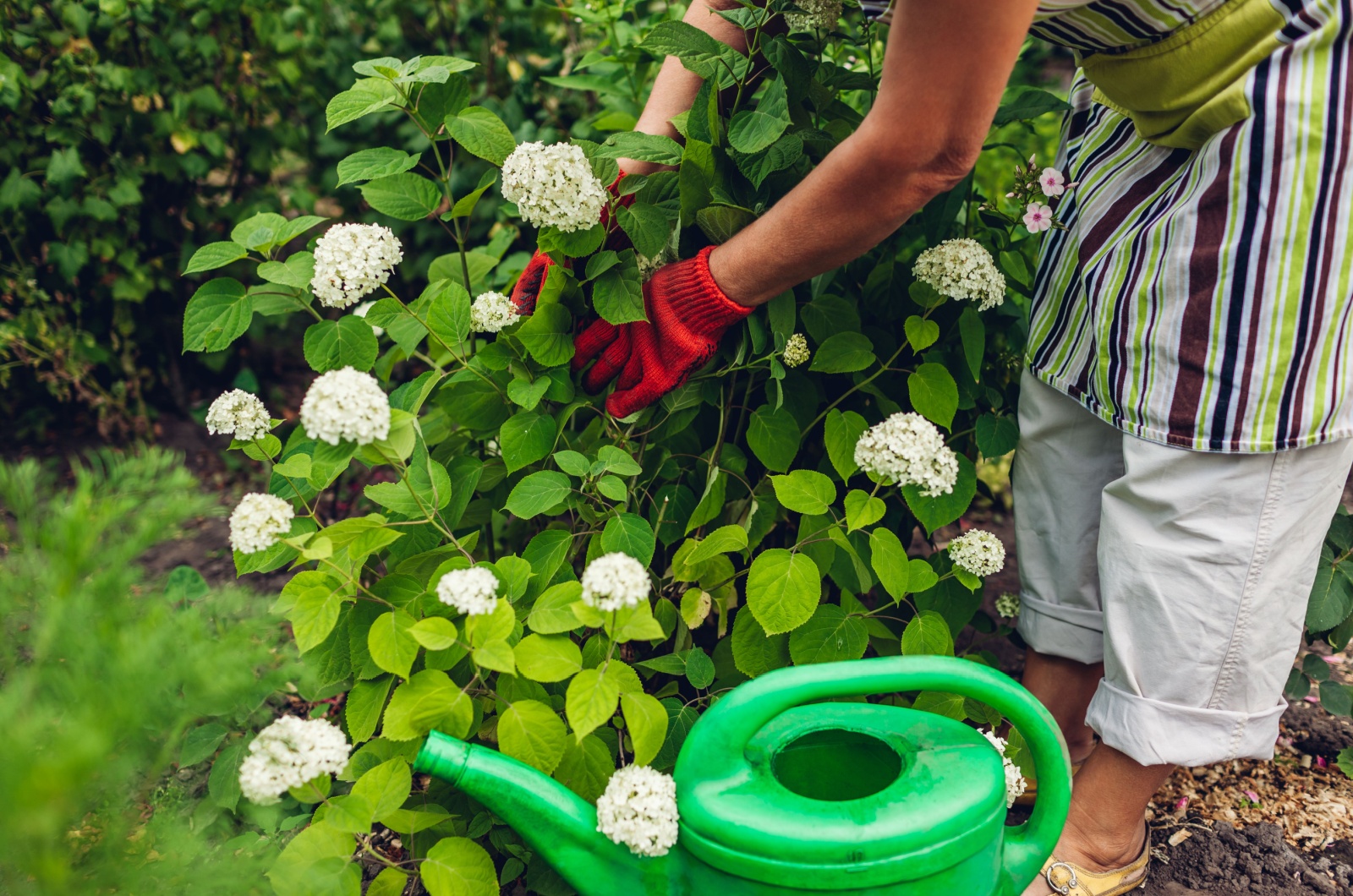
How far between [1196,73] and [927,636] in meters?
0.82

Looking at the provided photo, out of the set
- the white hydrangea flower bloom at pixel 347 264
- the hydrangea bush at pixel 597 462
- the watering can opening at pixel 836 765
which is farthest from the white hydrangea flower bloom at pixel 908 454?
the white hydrangea flower bloom at pixel 347 264

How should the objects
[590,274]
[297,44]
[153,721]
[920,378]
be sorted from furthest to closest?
[297,44] → [920,378] → [590,274] → [153,721]

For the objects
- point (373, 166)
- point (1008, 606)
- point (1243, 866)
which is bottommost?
point (1243, 866)

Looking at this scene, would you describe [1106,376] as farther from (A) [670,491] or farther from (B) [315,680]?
(B) [315,680]

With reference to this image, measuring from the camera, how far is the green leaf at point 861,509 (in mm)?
1288

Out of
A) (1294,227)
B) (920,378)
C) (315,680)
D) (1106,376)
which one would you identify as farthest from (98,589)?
(1294,227)

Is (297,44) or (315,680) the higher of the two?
(297,44)

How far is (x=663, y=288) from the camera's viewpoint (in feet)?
4.21

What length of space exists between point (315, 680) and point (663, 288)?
2.44 feet

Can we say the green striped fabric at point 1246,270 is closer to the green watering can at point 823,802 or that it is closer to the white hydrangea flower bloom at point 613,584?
the green watering can at point 823,802

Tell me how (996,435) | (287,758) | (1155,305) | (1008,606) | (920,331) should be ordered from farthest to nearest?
1. (1008,606)
2. (996,435)
3. (920,331)
4. (1155,305)
5. (287,758)

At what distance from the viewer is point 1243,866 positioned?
152cm

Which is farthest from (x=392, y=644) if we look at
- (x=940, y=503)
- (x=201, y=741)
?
(x=940, y=503)

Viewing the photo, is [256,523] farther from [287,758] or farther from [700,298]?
[700,298]
